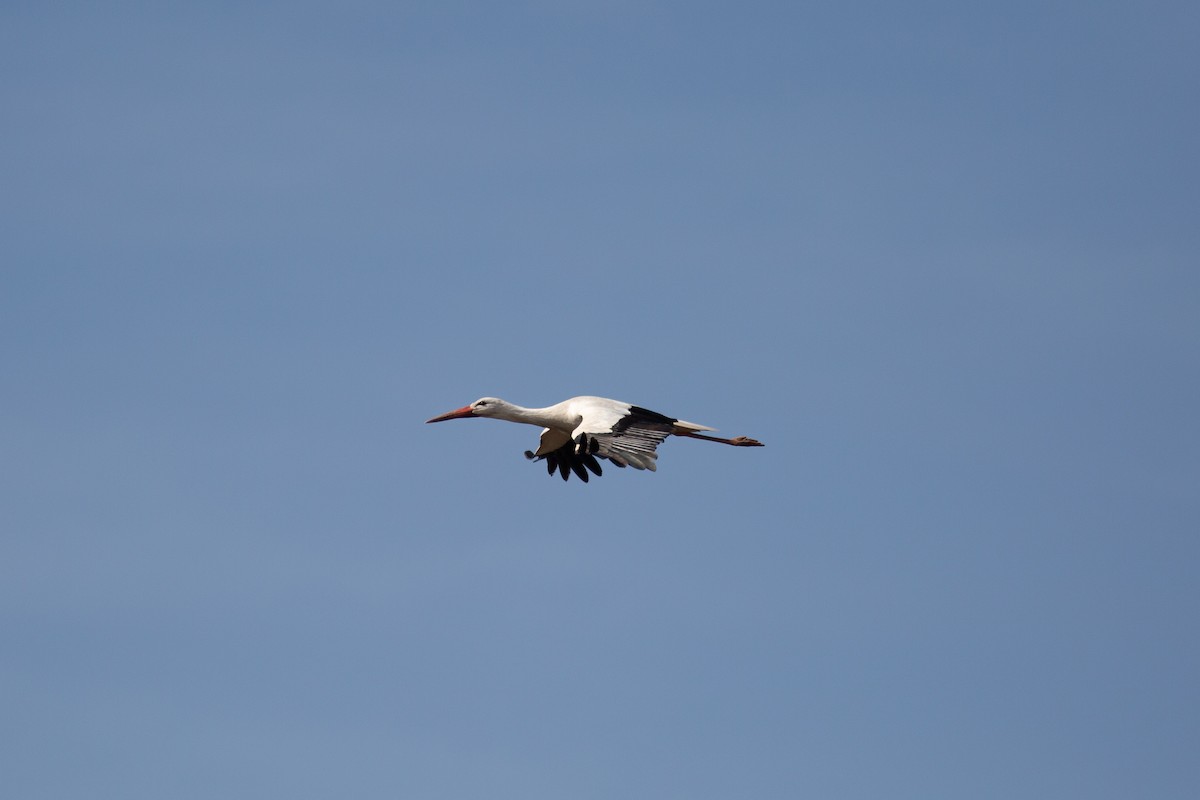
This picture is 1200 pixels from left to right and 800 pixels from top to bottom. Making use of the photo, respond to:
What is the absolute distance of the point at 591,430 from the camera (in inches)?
1124

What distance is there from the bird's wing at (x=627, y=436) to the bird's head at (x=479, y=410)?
2.30 m

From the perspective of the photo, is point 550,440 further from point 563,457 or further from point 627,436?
point 627,436

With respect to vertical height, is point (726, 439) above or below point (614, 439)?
above

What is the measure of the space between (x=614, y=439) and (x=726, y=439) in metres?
5.56

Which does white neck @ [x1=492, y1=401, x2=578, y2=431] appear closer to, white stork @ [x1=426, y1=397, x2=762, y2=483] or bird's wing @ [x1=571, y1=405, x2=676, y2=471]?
white stork @ [x1=426, y1=397, x2=762, y2=483]

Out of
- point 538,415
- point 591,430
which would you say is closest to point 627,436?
point 591,430

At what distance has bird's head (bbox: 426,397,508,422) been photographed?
31.8m

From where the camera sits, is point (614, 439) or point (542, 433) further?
point (542, 433)

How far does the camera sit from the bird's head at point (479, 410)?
31.8 meters

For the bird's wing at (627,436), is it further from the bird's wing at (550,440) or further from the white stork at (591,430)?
the bird's wing at (550,440)

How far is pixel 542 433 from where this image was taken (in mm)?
32188

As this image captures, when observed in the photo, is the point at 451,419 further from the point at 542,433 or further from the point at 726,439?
the point at 726,439

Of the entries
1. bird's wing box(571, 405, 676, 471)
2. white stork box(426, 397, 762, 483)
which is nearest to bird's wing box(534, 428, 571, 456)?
white stork box(426, 397, 762, 483)

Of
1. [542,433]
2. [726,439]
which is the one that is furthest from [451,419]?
[726,439]
